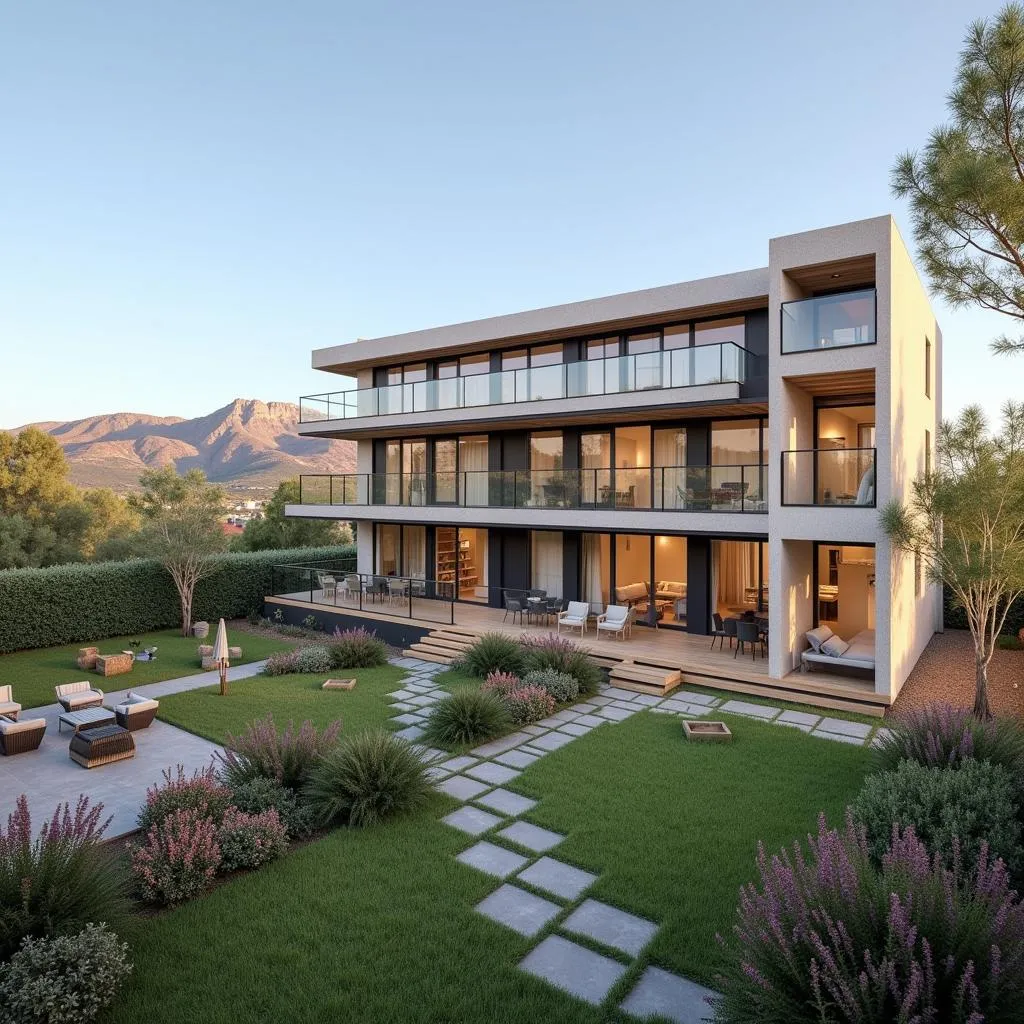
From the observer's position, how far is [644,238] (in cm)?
2328

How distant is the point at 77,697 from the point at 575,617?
416 inches

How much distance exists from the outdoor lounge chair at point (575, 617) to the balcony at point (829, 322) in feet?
25.3

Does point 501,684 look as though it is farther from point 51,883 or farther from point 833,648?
point 51,883

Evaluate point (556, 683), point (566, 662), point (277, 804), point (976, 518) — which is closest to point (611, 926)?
point (277, 804)

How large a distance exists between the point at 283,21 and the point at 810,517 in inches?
746

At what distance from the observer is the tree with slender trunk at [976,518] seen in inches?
403

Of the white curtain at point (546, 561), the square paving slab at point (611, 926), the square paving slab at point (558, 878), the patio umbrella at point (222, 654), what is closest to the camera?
the square paving slab at point (611, 926)

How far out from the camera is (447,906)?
211 inches

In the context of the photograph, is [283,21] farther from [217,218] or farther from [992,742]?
[992,742]

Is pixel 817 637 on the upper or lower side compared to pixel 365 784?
upper

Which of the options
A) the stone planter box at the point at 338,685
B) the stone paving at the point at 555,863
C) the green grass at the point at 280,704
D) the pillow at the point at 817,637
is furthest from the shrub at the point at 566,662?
the pillow at the point at 817,637

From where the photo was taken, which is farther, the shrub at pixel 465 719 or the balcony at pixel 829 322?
the balcony at pixel 829 322

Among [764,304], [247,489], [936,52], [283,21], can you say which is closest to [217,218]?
[283,21]

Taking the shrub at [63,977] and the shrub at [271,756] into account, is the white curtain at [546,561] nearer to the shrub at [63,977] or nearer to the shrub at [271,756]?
the shrub at [271,756]
